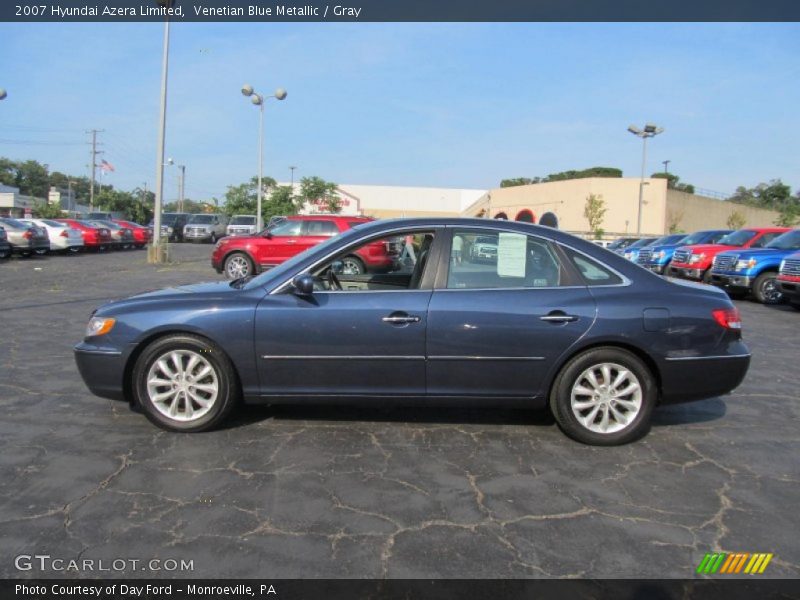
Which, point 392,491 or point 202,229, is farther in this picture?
point 202,229

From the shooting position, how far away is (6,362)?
6.13 m

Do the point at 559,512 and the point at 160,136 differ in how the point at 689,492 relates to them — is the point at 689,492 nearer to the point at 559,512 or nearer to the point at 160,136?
the point at 559,512

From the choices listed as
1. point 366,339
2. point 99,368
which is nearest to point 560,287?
point 366,339

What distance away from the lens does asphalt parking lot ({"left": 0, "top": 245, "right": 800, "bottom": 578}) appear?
2830 millimetres

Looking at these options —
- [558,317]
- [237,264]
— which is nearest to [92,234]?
[237,264]

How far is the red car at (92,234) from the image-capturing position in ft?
83.1

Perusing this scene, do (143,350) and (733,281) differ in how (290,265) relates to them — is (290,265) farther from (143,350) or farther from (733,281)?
(733,281)

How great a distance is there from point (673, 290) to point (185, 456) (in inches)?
136

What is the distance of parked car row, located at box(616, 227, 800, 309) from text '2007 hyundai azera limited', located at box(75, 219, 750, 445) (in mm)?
9006

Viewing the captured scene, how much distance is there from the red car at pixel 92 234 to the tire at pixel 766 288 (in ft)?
77.8

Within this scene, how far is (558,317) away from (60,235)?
24085mm

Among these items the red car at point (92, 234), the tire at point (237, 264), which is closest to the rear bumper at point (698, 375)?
the tire at point (237, 264)

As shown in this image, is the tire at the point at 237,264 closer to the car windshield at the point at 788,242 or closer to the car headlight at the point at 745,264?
the car headlight at the point at 745,264
